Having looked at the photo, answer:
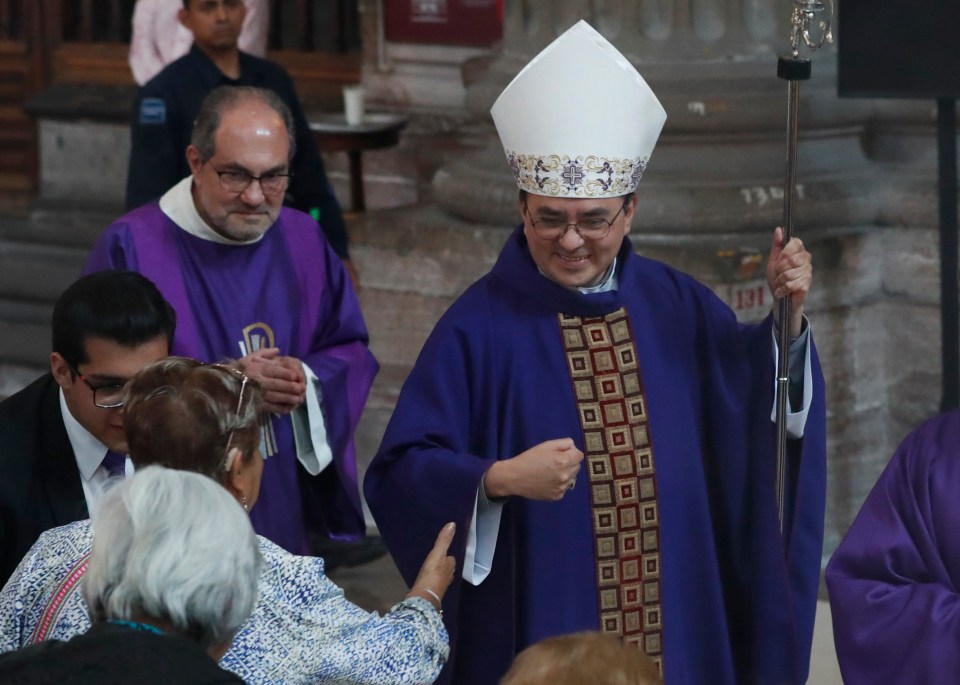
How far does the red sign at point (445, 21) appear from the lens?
6.85 metres

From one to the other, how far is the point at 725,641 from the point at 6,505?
140cm

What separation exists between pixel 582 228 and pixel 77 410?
994mm

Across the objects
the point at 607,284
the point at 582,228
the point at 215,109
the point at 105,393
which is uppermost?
the point at 215,109

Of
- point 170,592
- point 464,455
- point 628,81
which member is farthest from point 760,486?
point 170,592

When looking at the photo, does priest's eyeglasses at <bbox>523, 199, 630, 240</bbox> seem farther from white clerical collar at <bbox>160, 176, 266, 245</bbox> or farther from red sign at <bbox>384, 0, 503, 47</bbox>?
red sign at <bbox>384, 0, 503, 47</bbox>

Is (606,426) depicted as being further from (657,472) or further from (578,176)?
(578,176)

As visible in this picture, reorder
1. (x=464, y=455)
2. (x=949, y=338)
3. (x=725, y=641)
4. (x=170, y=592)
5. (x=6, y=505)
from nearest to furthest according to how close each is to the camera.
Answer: (x=170, y=592) → (x=6, y=505) → (x=464, y=455) → (x=725, y=641) → (x=949, y=338)

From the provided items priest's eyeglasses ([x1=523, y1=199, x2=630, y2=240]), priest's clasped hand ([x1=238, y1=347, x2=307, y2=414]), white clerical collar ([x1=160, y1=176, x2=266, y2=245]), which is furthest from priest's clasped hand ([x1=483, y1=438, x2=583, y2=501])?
white clerical collar ([x1=160, y1=176, x2=266, y2=245])

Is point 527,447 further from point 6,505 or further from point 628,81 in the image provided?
point 6,505

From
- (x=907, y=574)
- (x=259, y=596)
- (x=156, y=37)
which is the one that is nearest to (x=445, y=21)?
(x=156, y=37)

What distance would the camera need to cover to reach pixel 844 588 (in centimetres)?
286

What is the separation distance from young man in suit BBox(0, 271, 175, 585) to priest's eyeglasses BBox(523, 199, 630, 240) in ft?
2.42

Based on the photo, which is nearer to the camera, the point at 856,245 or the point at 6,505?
the point at 6,505

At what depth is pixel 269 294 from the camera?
390 centimetres
